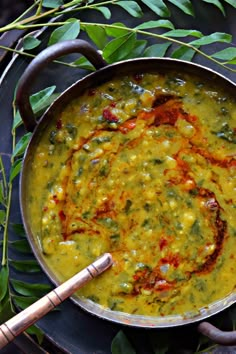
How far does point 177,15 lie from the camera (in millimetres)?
2109

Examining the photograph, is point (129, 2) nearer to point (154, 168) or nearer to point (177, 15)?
point (177, 15)

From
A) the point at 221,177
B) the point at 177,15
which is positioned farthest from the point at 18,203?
the point at 177,15

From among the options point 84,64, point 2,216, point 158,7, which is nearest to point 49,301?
point 2,216

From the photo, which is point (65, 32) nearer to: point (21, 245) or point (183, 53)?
point (183, 53)

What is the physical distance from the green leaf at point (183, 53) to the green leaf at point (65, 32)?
0.28 metres

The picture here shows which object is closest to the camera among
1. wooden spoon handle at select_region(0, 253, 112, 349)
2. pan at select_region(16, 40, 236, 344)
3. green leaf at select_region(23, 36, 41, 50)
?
wooden spoon handle at select_region(0, 253, 112, 349)

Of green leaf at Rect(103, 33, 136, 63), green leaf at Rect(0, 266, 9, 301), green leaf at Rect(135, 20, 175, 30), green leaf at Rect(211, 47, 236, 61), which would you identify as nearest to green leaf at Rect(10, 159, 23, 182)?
green leaf at Rect(0, 266, 9, 301)

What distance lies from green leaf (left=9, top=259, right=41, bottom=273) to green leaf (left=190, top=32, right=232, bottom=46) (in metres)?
0.75

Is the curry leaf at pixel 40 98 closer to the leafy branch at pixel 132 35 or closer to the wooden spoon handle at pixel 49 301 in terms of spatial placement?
the leafy branch at pixel 132 35

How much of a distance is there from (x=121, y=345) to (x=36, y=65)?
0.77m

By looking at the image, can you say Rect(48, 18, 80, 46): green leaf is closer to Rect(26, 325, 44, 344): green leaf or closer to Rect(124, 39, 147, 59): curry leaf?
Rect(124, 39, 147, 59): curry leaf

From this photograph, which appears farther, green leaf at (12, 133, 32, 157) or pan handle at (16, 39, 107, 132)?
green leaf at (12, 133, 32, 157)

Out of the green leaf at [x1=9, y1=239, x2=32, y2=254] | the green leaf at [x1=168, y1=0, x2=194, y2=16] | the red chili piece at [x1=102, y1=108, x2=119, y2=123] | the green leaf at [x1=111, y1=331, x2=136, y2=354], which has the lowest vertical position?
the green leaf at [x1=111, y1=331, x2=136, y2=354]

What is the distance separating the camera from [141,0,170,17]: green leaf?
6.69ft
